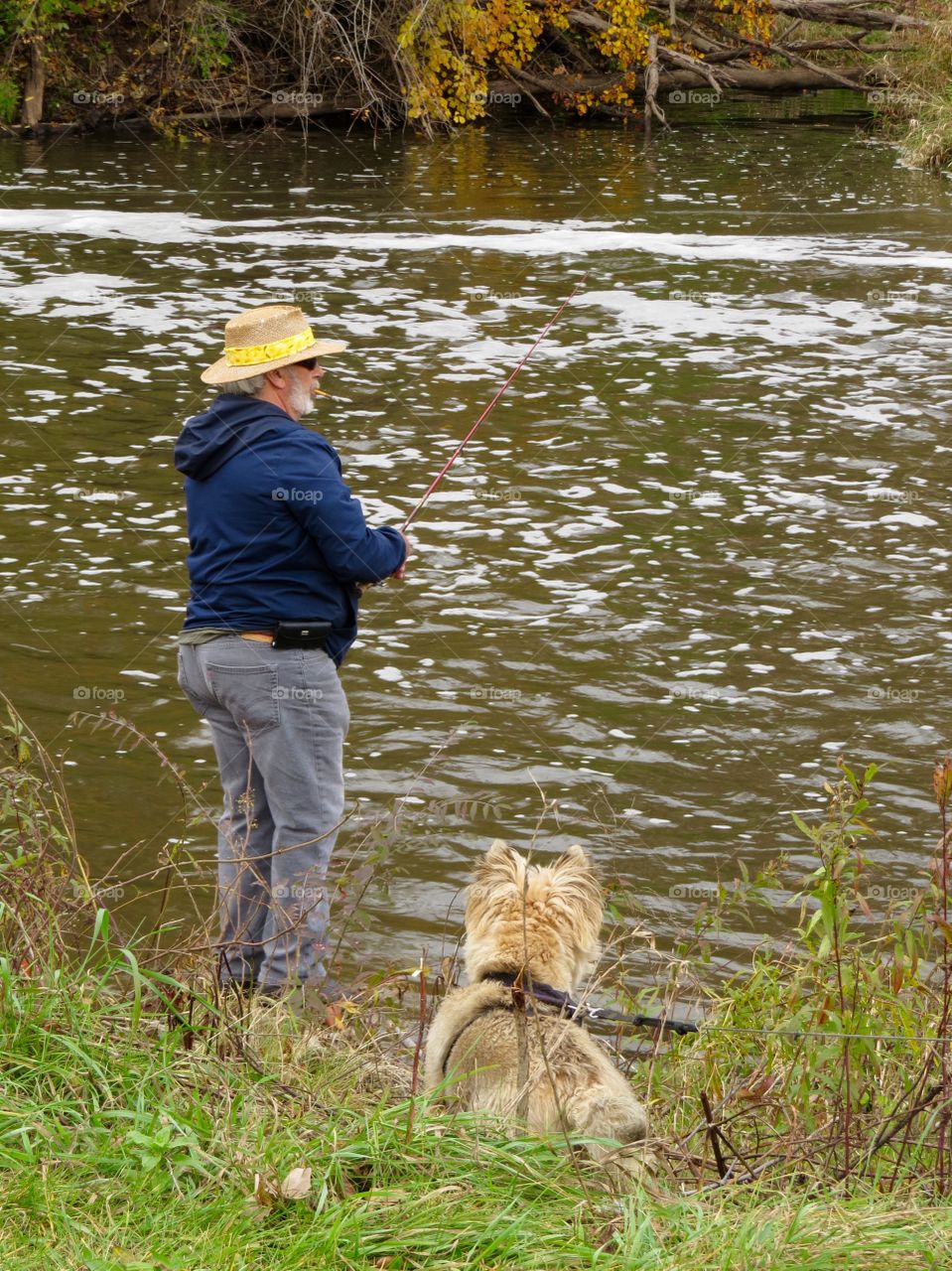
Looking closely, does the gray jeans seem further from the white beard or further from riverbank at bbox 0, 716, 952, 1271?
the white beard

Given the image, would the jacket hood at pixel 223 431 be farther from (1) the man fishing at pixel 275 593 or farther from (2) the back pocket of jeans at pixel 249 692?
(2) the back pocket of jeans at pixel 249 692

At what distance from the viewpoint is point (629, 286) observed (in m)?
16.3

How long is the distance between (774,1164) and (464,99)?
79.2ft

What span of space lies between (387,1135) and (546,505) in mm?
7476

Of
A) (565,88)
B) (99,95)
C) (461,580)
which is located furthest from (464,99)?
(461,580)

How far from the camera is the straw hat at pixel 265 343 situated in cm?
495

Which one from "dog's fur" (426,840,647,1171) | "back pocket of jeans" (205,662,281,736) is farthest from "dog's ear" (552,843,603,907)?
"back pocket of jeans" (205,662,281,736)

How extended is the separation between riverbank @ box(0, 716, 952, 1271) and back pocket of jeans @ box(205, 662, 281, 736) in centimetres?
65

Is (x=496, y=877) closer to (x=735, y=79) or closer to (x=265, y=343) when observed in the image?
(x=265, y=343)

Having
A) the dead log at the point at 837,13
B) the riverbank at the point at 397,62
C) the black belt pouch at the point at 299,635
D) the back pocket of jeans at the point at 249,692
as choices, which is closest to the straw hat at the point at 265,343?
the black belt pouch at the point at 299,635

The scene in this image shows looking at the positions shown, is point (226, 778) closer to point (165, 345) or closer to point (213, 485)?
point (213, 485)

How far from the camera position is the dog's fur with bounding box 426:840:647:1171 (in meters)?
3.65

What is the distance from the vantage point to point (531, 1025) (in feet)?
13.0

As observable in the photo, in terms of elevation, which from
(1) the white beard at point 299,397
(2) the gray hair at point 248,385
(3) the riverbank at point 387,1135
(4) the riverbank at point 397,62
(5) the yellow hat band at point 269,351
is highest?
(4) the riverbank at point 397,62
